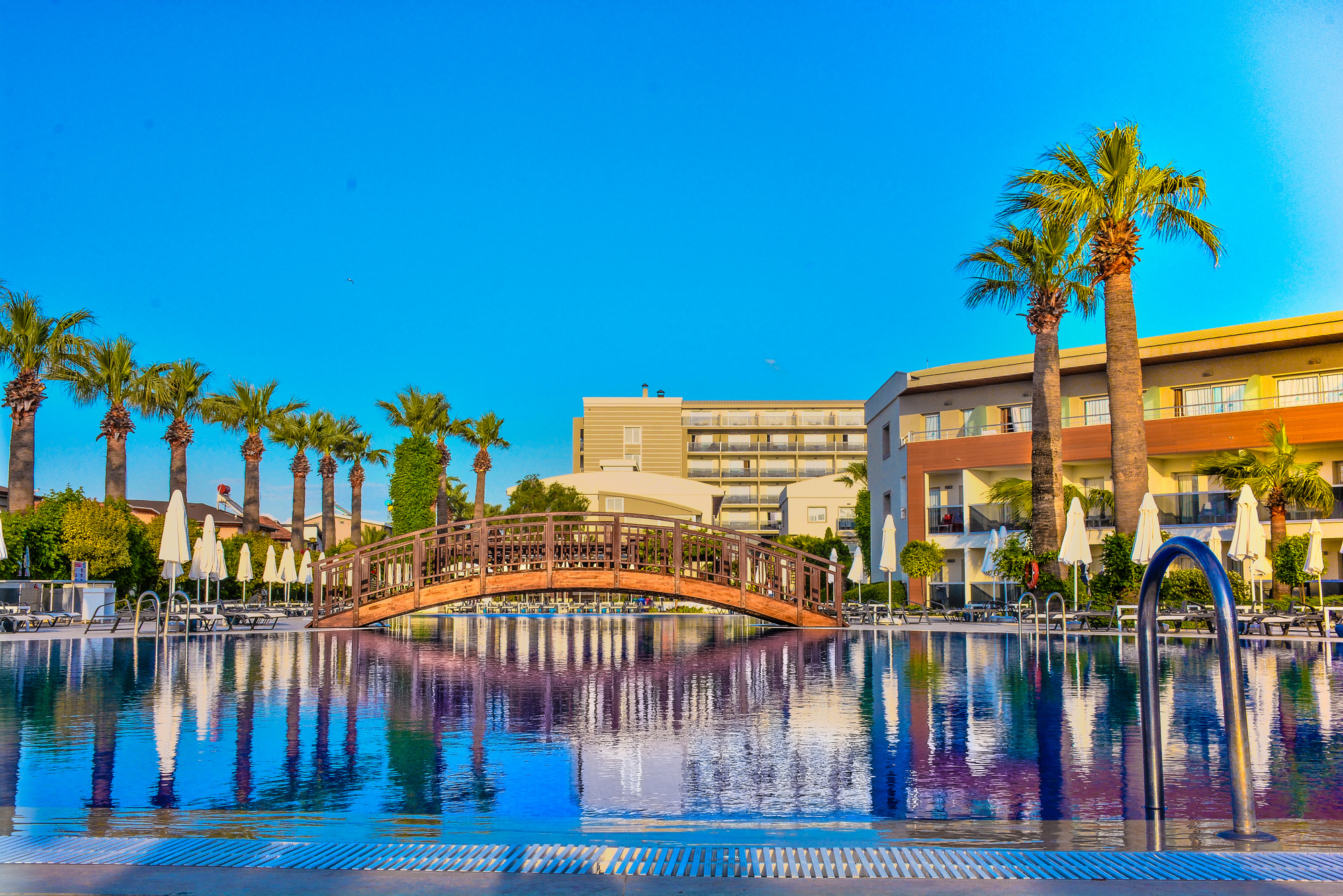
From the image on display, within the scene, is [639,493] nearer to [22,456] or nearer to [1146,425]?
[1146,425]

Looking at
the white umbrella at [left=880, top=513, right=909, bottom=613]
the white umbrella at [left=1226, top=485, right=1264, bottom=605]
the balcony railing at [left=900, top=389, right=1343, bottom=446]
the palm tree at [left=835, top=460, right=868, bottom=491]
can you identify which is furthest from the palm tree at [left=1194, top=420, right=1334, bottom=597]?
the palm tree at [left=835, top=460, right=868, bottom=491]

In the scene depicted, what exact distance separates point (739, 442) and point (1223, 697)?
309 feet

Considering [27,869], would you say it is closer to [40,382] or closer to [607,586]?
[607,586]

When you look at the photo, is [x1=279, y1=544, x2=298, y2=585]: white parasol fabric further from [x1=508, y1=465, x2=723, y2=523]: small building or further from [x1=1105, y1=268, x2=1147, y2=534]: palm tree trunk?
[x1=508, y1=465, x2=723, y2=523]: small building

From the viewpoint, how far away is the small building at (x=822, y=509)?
3118 inches

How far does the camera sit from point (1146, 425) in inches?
1577

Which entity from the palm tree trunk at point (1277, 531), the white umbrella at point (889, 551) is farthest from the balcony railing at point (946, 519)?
the white umbrella at point (889, 551)

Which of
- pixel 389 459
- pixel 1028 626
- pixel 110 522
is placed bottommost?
pixel 1028 626

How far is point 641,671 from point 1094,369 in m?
34.4

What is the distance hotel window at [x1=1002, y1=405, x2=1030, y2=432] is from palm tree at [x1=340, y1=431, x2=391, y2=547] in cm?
3329

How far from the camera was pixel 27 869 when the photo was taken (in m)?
4.03

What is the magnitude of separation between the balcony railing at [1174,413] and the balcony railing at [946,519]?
9.72 ft

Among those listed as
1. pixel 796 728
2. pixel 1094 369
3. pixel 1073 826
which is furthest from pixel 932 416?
pixel 1073 826

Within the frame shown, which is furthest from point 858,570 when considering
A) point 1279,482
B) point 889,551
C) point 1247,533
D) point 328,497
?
point 328,497
